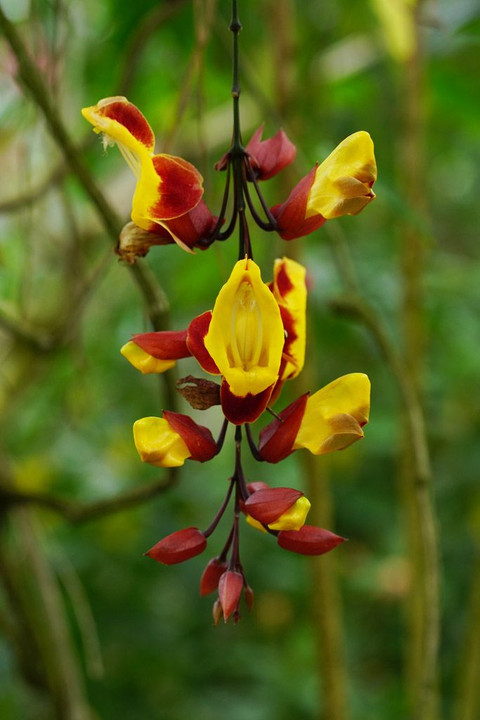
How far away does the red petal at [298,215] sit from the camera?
35cm

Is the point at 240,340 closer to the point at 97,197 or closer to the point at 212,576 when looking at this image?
the point at 212,576

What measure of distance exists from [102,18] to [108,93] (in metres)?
0.17

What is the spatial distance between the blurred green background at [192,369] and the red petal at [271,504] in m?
0.25

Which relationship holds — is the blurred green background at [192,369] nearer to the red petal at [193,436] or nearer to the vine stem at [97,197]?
the vine stem at [97,197]

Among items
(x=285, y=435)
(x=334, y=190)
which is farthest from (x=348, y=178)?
(x=285, y=435)

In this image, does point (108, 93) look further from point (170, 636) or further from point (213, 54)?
point (170, 636)

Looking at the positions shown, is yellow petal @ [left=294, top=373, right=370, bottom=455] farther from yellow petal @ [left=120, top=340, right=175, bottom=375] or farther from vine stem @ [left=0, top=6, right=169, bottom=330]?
vine stem @ [left=0, top=6, right=169, bottom=330]

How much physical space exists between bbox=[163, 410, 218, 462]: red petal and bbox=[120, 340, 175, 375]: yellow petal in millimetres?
22

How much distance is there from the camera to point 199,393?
1.13ft

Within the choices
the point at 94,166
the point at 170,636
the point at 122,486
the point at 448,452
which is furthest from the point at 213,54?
the point at 170,636

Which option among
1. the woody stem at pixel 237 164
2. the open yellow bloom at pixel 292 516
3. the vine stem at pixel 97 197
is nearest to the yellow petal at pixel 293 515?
the open yellow bloom at pixel 292 516

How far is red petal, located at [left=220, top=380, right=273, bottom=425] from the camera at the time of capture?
A: 328mm

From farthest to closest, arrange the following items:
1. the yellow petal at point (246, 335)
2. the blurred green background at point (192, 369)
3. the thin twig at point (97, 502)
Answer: the blurred green background at point (192, 369)
the thin twig at point (97, 502)
the yellow petal at point (246, 335)

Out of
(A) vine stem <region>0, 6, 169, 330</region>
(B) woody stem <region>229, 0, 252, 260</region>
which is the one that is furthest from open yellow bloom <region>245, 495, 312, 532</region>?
(A) vine stem <region>0, 6, 169, 330</region>
